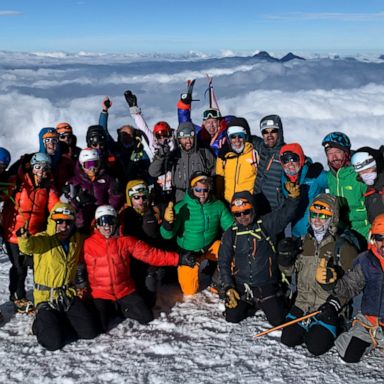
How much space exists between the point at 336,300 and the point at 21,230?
328 centimetres

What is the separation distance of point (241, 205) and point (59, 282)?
2229 mm

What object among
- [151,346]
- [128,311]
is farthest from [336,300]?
[128,311]

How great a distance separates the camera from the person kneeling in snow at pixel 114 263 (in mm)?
5129

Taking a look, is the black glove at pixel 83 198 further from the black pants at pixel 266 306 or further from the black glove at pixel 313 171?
the black glove at pixel 313 171

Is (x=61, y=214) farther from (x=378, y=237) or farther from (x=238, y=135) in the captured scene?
(x=378, y=237)

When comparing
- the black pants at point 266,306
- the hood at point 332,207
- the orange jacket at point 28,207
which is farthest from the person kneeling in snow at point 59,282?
the hood at point 332,207

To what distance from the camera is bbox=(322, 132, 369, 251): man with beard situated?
5230 mm

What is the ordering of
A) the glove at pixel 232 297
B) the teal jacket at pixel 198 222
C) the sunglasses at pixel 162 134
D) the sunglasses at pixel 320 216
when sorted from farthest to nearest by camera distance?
the sunglasses at pixel 162 134
the teal jacket at pixel 198 222
the glove at pixel 232 297
the sunglasses at pixel 320 216

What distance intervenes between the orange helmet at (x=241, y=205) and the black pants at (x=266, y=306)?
966 mm

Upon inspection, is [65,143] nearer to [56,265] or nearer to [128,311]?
[56,265]

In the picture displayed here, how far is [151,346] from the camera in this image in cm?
491

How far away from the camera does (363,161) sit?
4871mm

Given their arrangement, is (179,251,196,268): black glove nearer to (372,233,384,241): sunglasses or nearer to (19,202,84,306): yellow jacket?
(19,202,84,306): yellow jacket

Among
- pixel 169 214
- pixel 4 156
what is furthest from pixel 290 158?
pixel 4 156
